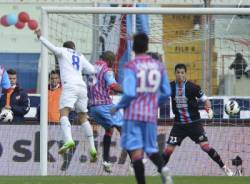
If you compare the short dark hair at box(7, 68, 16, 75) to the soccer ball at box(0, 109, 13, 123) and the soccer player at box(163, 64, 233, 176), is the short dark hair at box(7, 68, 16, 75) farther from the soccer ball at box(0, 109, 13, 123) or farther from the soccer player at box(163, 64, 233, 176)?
the soccer player at box(163, 64, 233, 176)

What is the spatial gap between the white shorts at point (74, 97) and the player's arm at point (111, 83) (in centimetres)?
56

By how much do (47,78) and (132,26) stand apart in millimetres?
2059

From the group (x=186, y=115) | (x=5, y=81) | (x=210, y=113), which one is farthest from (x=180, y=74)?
(x=5, y=81)

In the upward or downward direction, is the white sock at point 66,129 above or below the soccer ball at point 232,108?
below

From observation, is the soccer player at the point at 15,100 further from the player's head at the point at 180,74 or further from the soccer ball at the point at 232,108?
the soccer ball at the point at 232,108

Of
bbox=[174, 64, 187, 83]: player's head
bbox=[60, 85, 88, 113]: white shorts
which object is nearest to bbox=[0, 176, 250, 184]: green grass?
bbox=[60, 85, 88, 113]: white shorts

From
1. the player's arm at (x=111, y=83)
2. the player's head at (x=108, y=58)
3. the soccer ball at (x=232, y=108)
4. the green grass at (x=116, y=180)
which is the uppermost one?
the player's head at (x=108, y=58)

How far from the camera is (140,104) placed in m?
11.3

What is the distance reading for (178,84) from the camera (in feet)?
56.2

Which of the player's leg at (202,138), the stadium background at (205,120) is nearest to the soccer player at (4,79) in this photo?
the stadium background at (205,120)

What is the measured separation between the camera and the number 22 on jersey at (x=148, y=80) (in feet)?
36.9

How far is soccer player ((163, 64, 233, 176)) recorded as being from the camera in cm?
1709

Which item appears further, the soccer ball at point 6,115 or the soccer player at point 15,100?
the soccer player at point 15,100

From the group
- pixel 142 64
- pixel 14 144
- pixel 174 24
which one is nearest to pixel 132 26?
pixel 174 24
